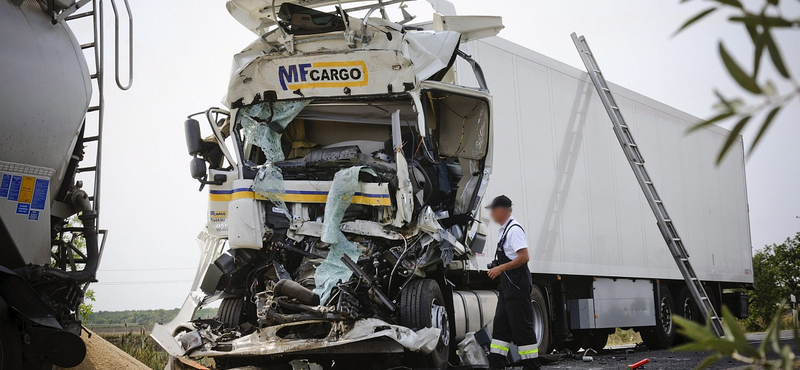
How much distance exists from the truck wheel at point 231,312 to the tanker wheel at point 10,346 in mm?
2280

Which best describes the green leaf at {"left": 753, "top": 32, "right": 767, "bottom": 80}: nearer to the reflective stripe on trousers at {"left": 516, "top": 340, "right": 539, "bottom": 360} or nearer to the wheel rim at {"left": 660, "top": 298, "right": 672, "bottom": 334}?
the reflective stripe on trousers at {"left": 516, "top": 340, "right": 539, "bottom": 360}

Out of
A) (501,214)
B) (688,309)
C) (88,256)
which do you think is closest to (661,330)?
(688,309)

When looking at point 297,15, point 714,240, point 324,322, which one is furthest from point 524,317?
point 714,240

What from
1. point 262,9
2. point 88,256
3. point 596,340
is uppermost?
point 262,9

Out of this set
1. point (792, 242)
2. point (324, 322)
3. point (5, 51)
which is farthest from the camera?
point (792, 242)

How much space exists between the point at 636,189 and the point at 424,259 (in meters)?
5.94

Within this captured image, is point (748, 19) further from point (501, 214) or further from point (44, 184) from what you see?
point (501, 214)

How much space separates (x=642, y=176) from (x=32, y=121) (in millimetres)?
8400

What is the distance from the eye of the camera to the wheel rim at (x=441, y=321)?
21.3 ft

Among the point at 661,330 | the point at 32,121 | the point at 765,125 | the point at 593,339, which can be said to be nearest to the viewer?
the point at 765,125

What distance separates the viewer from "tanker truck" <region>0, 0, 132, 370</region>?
4621 millimetres

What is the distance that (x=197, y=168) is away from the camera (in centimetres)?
670

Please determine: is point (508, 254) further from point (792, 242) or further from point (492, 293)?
point (792, 242)

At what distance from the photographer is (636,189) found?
37.6 ft
